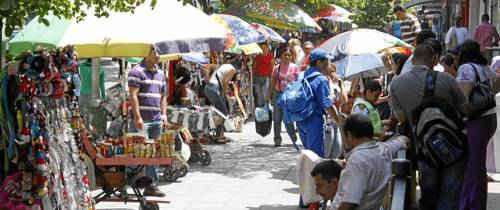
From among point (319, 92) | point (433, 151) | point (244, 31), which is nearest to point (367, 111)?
point (319, 92)

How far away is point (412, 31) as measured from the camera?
15.8 m

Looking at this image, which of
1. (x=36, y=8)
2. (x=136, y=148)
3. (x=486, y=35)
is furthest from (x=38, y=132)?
(x=486, y=35)

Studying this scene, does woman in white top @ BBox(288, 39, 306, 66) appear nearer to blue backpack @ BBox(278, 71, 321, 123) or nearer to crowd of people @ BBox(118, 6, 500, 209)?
crowd of people @ BBox(118, 6, 500, 209)

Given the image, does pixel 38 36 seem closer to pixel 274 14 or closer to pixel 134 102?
pixel 134 102

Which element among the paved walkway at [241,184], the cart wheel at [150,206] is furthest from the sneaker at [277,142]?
the cart wheel at [150,206]

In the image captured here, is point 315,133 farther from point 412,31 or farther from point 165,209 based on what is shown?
point 412,31

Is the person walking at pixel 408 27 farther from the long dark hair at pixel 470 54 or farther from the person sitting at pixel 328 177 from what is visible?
the person sitting at pixel 328 177

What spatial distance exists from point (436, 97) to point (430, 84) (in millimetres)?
222

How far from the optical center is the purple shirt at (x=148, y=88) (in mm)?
10516

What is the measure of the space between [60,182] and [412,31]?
9.49 meters

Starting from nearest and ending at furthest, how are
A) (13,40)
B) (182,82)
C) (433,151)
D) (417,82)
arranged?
1. (433,151)
2. (417,82)
3. (13,40)
4. (182,82)

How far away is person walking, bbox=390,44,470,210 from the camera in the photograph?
259 inches

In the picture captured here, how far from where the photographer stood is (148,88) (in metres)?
10.6

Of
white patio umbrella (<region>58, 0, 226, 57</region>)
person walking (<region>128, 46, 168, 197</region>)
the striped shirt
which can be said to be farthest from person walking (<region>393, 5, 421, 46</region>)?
person walking (<region>128, 46, 168, 197</region>)
